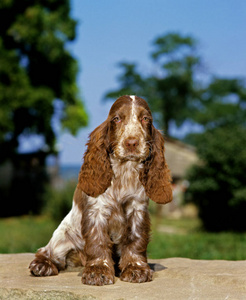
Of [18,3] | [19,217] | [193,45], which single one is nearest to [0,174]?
[19,217]

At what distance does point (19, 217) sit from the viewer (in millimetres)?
20391

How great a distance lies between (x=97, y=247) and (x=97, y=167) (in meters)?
0.64

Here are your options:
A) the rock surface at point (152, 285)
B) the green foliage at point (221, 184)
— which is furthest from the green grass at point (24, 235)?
the green foliage at point (221, 184)

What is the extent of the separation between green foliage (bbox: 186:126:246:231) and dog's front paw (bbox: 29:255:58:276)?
444 inches

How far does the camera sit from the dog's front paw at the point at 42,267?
3.94 m

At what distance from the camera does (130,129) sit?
137 inches

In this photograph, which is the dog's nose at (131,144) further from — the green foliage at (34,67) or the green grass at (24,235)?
the green foliage at (34,67)

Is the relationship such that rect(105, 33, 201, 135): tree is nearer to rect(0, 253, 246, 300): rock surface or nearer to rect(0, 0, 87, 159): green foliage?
rect(0, 0, 87, 159): green foliage

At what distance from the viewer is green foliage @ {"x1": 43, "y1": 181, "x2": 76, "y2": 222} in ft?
51.5

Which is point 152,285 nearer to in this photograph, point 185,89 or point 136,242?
point 136,242

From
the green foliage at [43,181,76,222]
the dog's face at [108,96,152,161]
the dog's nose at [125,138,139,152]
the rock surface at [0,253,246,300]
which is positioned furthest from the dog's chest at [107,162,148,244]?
the green foliage at [43,181,76,222]

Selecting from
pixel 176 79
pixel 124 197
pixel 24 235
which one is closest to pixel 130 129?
pixel 124 197

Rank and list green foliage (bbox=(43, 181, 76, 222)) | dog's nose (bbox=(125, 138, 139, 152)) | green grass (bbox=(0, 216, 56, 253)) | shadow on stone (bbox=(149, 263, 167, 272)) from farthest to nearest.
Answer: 1. green foliage (bbox=(43, 181, 76, 222))
2. green grass (bbox=(0, 216, 56, 253))
3. shadow on stone (bbox=(149, 263, 167, 272))
4. dog's nose (bbox=(125, 138, 139, 152))

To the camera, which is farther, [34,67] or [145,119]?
[34,67]
